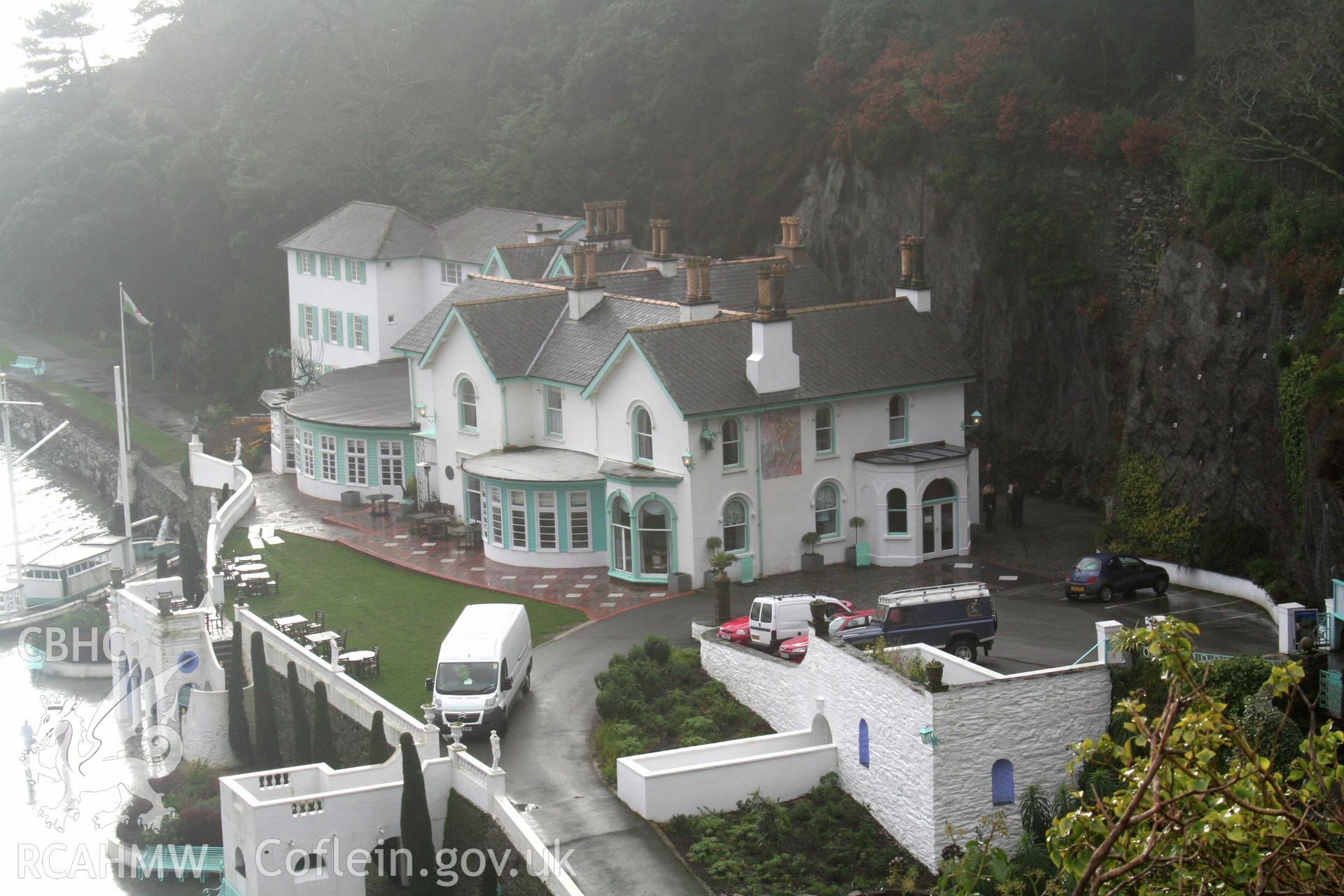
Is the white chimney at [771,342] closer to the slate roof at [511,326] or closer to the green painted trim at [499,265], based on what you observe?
the slate roof at [511,326]

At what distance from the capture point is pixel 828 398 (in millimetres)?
42000

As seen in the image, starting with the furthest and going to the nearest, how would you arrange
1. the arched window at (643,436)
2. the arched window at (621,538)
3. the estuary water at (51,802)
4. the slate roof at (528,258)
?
the slate roof at (528,258), the arched window at (643,436), the arched window at (621,538), the estuary water at (51,802)

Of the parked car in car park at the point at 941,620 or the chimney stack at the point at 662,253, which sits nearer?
the parked car in car park at the point at 941,620

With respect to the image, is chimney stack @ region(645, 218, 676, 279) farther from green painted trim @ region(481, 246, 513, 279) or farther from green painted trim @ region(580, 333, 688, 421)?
green painted trim @ region(580, 333, 688, 421)

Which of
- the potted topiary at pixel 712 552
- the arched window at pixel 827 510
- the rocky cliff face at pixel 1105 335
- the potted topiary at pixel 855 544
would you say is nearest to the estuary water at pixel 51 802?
the potted topiary at pixel 712 552

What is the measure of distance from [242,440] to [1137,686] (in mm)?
42741

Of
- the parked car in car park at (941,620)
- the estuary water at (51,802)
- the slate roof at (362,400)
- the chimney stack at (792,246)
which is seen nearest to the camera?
the parked car in car park at (941,620)

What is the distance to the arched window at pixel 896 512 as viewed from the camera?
1677 inches

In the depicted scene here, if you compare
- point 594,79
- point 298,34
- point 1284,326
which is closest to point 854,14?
point 594,79

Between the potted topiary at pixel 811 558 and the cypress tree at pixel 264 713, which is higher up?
the potted topiary at pixel 811 558

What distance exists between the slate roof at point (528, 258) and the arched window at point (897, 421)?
1623 centimetres

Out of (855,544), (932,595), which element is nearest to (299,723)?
(932,595)

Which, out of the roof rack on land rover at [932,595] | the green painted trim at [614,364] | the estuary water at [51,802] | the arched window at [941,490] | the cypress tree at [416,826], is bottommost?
the estuary water at [51,802]

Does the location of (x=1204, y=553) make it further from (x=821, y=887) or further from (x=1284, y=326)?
(x=821, y=887)
